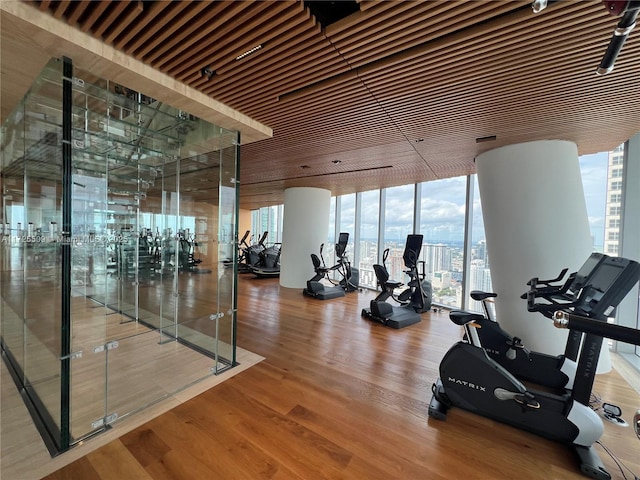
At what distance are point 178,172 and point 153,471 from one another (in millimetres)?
3818

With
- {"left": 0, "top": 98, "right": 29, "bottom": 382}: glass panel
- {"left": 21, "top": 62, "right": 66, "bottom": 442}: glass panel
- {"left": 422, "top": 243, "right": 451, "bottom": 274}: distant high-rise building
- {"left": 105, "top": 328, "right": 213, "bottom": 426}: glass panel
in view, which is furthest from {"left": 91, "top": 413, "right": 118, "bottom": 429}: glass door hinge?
{"left": 422, "top": 243, "right": 451, "bottom": 274}: distant high-rise building

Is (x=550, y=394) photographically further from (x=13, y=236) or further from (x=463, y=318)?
(x=13, y=236)

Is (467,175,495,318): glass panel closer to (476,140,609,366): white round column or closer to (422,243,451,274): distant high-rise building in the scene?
(422,243,451,274): distant high-rise building

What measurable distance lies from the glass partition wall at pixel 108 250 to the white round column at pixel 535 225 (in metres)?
4.01

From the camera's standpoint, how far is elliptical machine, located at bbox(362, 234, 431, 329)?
498 cm

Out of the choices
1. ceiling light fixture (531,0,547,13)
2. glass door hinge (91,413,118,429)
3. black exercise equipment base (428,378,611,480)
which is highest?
ceiling light fixture (531,0,547,13)

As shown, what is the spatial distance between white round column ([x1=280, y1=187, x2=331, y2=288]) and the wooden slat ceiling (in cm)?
422

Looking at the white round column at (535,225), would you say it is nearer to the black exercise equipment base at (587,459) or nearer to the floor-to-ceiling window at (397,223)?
the black exercise equipment base at (587,459)

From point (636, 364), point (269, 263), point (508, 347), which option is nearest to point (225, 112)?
point (508, 347)

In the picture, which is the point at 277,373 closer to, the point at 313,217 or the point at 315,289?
the point at 315,289

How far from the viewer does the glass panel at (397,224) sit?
281 inches

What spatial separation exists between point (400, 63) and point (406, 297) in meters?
4.68

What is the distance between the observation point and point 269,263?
986cm

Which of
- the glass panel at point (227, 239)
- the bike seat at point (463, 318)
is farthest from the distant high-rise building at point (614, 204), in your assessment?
the glass panel at point (227, 239)
